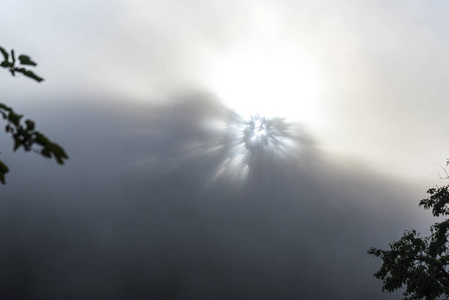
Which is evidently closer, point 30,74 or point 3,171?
point 3,171

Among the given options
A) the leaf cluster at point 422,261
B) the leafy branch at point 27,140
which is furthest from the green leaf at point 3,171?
the leaf cluster at point 422,261

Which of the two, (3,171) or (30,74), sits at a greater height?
(30,74)

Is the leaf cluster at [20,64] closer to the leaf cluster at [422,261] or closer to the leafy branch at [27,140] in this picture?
the leafy branch at [27,140]

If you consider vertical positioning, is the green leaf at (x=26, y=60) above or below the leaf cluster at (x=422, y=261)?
below

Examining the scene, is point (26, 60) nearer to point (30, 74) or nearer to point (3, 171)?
point (30, 74)

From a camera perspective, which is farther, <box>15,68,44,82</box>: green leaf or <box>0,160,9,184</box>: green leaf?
<box>15,68,44,82</box>: green leaf

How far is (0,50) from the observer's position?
2.61 metres

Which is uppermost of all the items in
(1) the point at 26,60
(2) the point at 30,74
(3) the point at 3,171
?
(1) the point at 26,60

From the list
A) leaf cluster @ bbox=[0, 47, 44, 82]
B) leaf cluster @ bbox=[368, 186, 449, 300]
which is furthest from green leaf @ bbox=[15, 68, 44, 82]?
leaf cluster @ bbox=[368, 186, 449, 300]

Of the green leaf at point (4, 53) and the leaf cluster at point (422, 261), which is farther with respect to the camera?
the leaf cluster at point (422, 261)

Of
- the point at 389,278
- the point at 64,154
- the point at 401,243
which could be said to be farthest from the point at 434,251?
the point at 64,154

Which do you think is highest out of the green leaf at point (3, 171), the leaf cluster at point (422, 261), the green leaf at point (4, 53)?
the leaf cluster at point (422, 261)

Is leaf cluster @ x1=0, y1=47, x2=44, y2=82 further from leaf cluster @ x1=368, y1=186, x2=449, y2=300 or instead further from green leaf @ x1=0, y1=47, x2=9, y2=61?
leaf cluster @ x1=368, y1=186, x2=449, y2=300

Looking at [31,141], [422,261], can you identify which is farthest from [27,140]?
[422,261]
